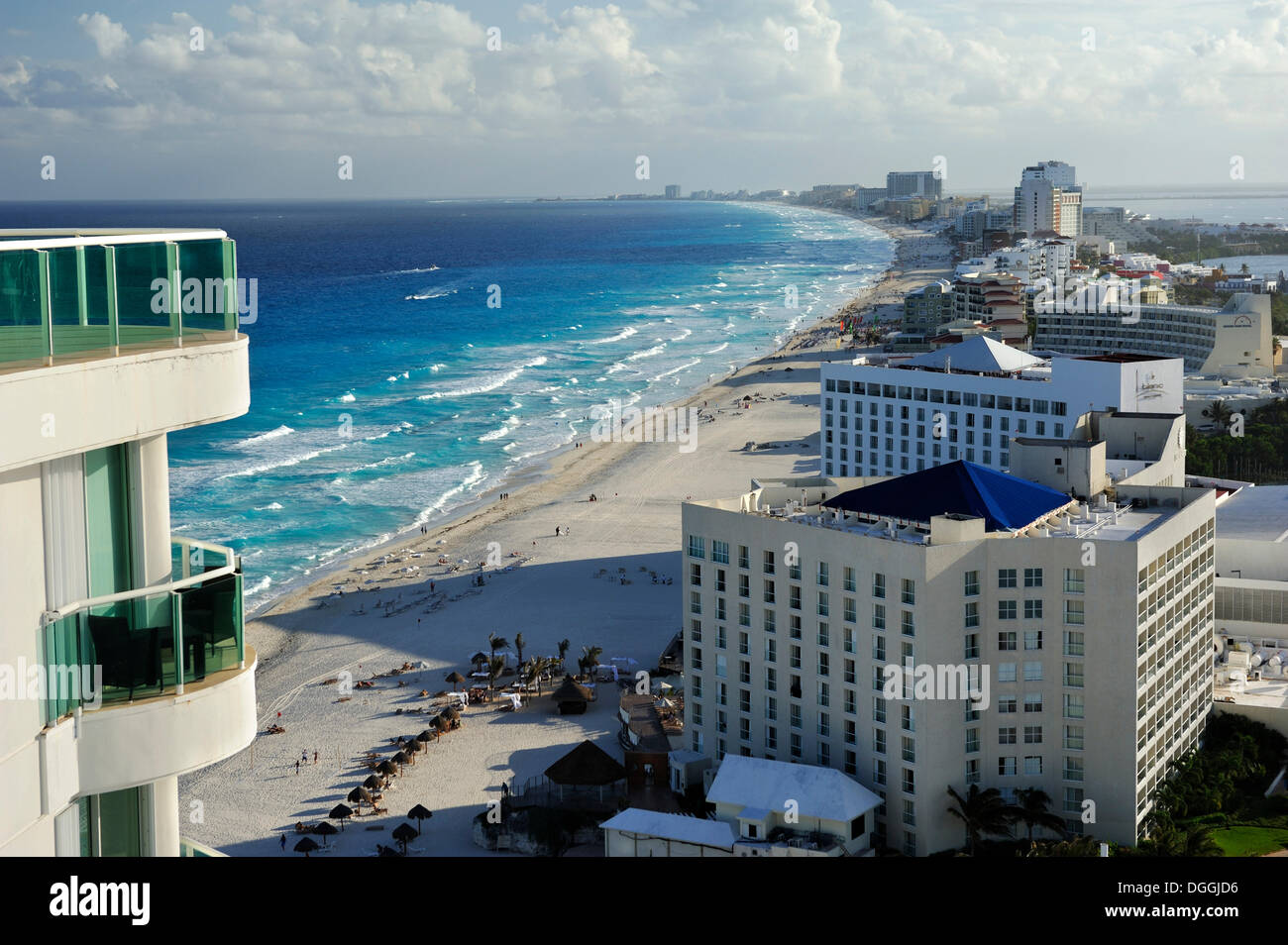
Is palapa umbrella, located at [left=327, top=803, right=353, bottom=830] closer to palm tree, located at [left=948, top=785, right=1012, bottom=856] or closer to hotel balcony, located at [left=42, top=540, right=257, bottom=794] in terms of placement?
palm tree, located at [left=948, top=785, right=1012, bottom=856]

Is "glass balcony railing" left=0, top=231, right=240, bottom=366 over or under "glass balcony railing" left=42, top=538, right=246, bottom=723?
over

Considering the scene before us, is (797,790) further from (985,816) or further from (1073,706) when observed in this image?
(1073,706)

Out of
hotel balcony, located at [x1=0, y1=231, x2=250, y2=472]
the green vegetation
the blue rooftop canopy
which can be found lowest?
the green vegetation

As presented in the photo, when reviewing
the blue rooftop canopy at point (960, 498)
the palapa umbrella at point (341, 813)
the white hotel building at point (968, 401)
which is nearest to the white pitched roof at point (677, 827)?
the palapa umbrella at point (341, 813)

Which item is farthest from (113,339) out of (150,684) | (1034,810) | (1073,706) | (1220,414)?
(1220,414)

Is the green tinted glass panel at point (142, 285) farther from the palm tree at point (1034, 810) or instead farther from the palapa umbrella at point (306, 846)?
the palapa umbrella at point (306, 846)

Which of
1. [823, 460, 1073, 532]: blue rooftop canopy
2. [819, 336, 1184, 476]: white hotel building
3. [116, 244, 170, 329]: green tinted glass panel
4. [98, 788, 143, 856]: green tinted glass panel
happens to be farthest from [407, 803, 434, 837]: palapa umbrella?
[116, 244, 170, 329]: green tinted glass panel
